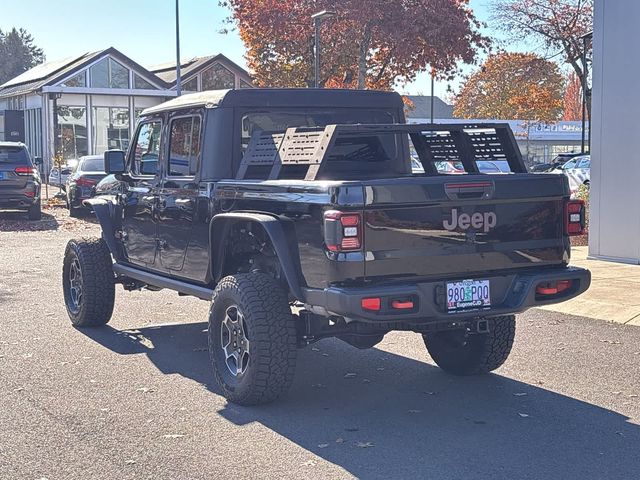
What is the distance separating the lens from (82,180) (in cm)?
2383

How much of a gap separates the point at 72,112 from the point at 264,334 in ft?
138

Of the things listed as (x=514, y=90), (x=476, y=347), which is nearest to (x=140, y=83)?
(x=514, y=90)

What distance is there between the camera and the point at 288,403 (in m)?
6.55

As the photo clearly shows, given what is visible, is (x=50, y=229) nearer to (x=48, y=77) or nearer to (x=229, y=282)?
(x=229, y=282)

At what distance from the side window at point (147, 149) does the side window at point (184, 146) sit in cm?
30

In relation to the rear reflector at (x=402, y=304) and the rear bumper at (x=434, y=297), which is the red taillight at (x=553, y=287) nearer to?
the rear bumper at (x=434, y=297)

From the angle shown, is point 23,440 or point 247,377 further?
point 247,377

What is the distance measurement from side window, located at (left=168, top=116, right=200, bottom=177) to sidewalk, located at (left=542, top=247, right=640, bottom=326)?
4414 millimetres

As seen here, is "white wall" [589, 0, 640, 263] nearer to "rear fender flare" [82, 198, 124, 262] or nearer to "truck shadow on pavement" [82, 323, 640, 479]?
"truck shadow on pavement" [82, 323, 640, 479]

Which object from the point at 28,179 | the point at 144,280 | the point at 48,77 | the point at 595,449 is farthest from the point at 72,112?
the point at 595,449

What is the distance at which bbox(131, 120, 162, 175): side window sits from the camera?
27.1 ft

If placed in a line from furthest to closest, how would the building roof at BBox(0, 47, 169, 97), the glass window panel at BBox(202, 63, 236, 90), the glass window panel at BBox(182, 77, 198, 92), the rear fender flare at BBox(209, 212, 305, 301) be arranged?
the glass window panel at BBox(202, 63, 236, 90), the glass window panel at BBox(182, 77, 198, 92), the building roof at BBox(0, 47, 169, 97), the rear fender flare at BBox(209, 212, 305, 301)

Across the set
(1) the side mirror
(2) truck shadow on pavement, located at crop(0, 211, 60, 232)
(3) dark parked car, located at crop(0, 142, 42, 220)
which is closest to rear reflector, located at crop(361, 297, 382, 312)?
(1) the side mirror

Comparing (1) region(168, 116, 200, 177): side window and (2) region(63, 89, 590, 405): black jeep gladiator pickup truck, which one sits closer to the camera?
(2) region(63, 89, 590, 405): black jeep gladiator pickup truck
